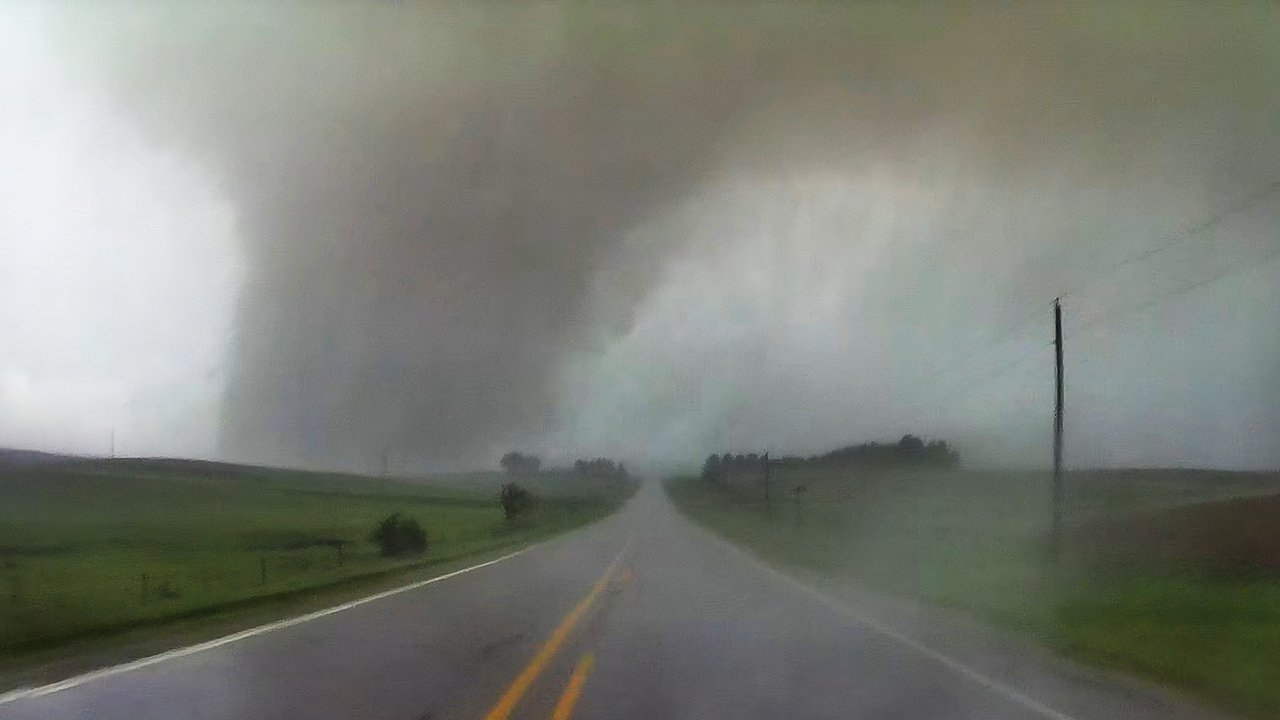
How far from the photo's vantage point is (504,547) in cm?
3828

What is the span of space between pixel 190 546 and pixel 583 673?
28.1 m

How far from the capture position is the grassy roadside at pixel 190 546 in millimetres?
13494

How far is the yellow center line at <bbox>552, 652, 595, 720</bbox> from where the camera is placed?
7504 mm

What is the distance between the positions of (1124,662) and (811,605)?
597 cm

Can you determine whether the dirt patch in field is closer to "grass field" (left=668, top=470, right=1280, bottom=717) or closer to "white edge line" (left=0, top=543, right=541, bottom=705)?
"grass field" (left=668, top=470, right=1280, bottom=717)

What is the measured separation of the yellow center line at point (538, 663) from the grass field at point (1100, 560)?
5.88 meters

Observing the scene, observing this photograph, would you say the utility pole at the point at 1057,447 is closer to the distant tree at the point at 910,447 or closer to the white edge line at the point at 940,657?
the white edge line at the point at 940,657

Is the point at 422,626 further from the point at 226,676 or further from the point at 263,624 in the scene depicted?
the point at 226,676

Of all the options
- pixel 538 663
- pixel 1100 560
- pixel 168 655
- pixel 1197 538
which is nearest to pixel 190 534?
pixel 168 655

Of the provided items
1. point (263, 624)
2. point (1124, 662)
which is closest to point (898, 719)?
point (1124, 662)

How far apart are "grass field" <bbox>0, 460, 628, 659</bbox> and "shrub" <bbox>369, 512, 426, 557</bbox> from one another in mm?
523

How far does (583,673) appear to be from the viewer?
945cm

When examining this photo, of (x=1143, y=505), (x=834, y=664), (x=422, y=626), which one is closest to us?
(x=834, y=664)

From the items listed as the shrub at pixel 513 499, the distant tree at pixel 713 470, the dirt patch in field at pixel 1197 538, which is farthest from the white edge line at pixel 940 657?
the distant tree at pixel 713 470
